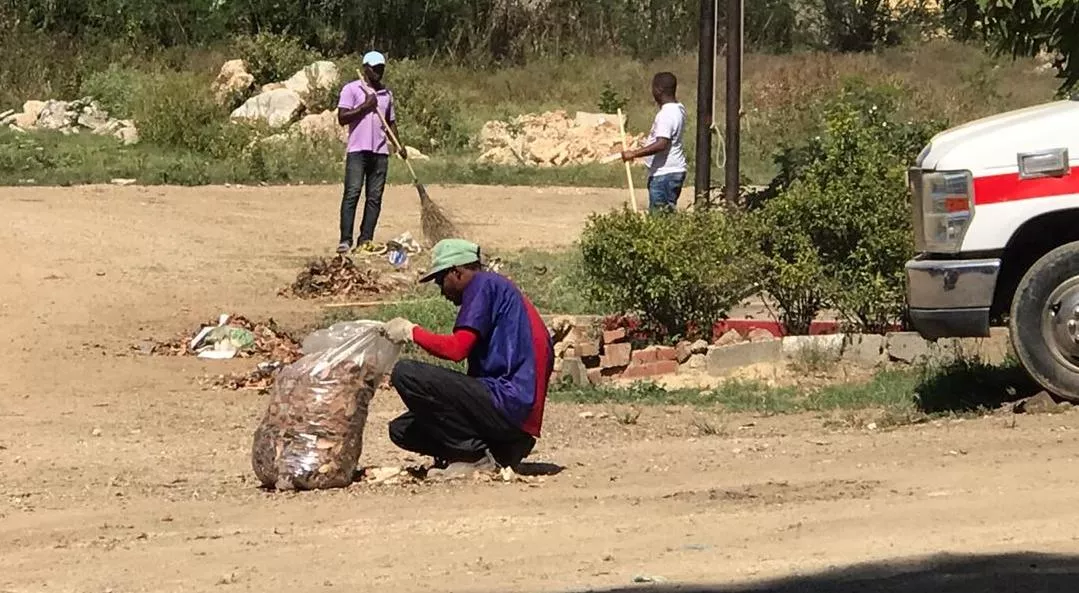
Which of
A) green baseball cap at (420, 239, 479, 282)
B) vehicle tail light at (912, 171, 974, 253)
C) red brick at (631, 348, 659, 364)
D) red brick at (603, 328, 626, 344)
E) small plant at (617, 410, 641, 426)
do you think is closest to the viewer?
green baseball cap at (420, 239, 479, 282)

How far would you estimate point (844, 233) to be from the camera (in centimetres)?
1116

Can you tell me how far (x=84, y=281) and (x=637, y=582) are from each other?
1024 centimetres

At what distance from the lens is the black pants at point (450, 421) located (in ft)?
25.9

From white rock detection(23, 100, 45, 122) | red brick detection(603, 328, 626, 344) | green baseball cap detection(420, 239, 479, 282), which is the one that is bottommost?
red brick detection(603, 328, 626, 344)

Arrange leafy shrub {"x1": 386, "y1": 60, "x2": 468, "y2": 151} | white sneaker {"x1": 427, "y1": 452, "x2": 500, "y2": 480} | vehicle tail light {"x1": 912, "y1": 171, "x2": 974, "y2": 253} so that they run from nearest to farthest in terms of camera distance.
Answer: white sneaker {"x1": 427, "y1": 452, "x2": 500, "y2": 480} → vehicle tail light {"x1": 912, "y1": 171, "x2": 974, "y2": 253} → leafy shrub {"x1": 386, "y1": 60, "x2": 468, "y2": 151}

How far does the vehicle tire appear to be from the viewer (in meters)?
8.98

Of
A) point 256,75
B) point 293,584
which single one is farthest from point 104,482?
point 256,75

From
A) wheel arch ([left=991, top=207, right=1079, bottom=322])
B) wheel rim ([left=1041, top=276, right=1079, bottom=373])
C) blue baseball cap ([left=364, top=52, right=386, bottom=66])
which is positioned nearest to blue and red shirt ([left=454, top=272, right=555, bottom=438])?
wheel arch ([left=991, top=207, right=1079, bottom=322])

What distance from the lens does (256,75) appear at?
33.1m

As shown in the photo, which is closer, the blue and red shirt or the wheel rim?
the blue and red shirt

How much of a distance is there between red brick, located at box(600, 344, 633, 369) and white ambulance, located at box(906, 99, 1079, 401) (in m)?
2.63

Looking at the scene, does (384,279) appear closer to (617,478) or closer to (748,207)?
(748,207)

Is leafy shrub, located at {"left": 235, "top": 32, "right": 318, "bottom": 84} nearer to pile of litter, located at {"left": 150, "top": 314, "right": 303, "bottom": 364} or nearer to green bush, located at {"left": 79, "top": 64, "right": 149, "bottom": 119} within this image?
green bush, located at {"left": 79, "top": 64, "right": 149, "bottom": 119}

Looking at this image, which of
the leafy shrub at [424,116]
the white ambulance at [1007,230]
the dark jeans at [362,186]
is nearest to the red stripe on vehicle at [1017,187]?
the white ambulance at [1007,230]
